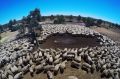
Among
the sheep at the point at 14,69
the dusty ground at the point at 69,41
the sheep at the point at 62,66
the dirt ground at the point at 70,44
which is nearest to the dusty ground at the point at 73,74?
the dirt ground at the point at 70,44

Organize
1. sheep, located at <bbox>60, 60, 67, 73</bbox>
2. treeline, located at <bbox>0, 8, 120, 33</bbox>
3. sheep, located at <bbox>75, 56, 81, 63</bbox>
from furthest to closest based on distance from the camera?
treeline, located at <bbox>0, 8, 120, 33</bbox> < sheep, located at <bbox>75, 56, 81, 63</bbox> < sheep, located at <bbox>60, 60, 67, 73</bbox>

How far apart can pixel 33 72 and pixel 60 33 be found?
2164 centimetres

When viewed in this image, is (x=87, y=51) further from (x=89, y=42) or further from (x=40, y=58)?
(x=89, y=42)

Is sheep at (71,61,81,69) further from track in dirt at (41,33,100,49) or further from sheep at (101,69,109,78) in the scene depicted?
track in dirt at (41,33,100,49)

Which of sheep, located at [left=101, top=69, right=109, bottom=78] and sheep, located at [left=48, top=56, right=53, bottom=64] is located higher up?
sheep, located at [left=48, top=56, right=53, bottom=64]

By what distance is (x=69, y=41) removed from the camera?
1602 inches

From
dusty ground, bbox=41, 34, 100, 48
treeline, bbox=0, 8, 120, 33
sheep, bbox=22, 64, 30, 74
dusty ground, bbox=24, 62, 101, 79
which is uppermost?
treeline, bbox=0, 8, 120, 33

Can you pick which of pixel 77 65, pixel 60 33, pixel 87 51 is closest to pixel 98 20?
pixel 60 33

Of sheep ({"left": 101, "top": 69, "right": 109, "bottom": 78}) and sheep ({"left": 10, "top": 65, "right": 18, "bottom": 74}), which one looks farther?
sheep ({"left": 10, "top": 65, "right": 18, "bottom": 74})

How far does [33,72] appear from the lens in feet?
85.5

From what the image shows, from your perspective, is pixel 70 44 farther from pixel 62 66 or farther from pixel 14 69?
pixel 14 69

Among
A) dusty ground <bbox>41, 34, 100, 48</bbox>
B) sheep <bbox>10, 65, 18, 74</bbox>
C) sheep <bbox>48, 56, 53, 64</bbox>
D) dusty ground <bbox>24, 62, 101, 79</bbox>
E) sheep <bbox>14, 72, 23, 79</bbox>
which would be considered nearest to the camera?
sheep <bbox>14, 72, 23, 79</bbox>

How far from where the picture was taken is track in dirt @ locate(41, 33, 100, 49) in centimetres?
3769

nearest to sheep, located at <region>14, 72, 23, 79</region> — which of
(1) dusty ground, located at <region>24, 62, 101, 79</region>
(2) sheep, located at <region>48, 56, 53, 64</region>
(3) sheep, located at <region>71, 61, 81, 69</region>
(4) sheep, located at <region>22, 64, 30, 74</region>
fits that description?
(1) dusty ground, located at <region>24, 62, 101, 79</region>
